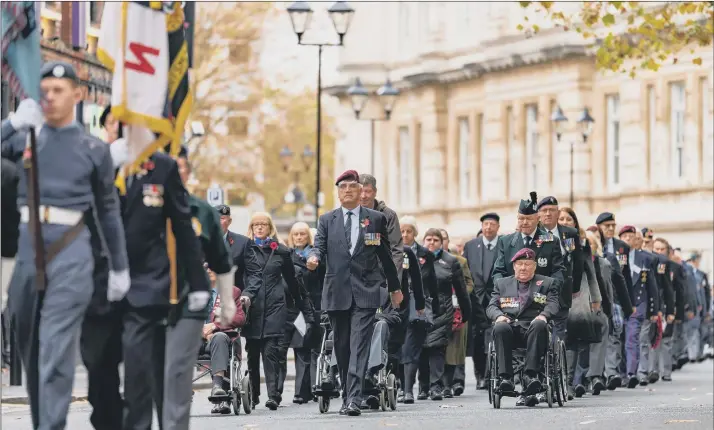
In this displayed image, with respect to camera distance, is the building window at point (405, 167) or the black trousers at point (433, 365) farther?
the building window at point (405, 167)

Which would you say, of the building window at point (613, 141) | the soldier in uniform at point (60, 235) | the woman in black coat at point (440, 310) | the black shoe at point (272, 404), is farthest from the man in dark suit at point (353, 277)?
the building window at point (613, 141)

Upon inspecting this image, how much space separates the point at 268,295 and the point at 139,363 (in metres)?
9.82

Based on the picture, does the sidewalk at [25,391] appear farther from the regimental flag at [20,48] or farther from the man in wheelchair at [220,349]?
the regimental flag at [20,48]

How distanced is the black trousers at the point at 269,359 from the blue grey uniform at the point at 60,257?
10068mm

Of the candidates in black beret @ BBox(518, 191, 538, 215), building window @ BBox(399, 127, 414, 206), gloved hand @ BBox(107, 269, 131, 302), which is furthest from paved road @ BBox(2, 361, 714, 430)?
building window @ BBox(399, 127, 414, 206)

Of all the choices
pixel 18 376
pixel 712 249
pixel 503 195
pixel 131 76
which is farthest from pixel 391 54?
pixel 131 76

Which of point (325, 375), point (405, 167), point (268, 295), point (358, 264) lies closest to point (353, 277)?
point (358, 264)

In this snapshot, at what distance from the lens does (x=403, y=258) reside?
2231 cm

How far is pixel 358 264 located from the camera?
20.4 m

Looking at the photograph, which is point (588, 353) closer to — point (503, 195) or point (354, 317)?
point (354, 317)

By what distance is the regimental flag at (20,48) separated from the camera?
42.5 feet

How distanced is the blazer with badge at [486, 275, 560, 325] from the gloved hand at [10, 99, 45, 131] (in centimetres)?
988

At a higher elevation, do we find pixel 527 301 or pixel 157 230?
pixel 157 230

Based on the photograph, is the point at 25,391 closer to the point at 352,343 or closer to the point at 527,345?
the point at 527,345
